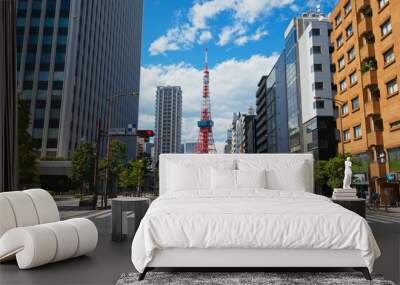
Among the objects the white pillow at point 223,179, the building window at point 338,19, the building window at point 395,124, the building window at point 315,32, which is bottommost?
the white pillow at point 223,179

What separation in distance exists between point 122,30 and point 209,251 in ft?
85.8

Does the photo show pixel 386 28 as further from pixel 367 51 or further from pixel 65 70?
pixel 65 70

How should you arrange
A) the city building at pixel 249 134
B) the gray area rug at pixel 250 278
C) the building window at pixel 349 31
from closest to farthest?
the gray area rug at pixel 250 278 < the building window at pixel 349 31 < the city building at pixel 249 134

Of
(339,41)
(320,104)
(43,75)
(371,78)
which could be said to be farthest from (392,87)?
(43,75)

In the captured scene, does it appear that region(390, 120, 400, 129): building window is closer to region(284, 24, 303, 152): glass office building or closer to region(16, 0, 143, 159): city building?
region(284, 24, 303, 152): glass office building

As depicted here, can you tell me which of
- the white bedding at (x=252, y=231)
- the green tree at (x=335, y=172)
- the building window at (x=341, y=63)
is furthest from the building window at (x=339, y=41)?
the white bedding at (x=252, y=231)

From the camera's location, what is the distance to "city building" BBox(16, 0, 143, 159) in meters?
14.1

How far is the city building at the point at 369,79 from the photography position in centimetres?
1159

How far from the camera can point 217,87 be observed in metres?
8.25

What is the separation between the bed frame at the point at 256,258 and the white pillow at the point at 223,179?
1.49 metres

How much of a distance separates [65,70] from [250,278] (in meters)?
15.6

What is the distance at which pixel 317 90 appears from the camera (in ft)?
68.8

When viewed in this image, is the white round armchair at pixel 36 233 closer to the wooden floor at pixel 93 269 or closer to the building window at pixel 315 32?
the wooden floor at pixel 93 269

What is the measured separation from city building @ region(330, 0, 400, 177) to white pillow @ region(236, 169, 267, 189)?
6.77 meters
